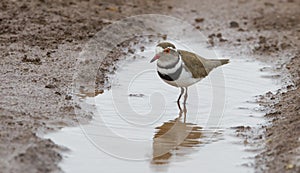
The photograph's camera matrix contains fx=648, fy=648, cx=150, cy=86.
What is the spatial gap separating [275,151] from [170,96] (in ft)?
8.52

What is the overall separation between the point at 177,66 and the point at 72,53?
2429 mm

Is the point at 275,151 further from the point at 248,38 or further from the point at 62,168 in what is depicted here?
the point at 248,38

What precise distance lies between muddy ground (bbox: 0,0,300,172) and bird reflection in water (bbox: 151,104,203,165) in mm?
771

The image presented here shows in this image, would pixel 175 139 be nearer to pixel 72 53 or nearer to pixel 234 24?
pixel 72 53

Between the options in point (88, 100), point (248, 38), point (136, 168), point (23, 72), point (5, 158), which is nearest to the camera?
point (5, 158)

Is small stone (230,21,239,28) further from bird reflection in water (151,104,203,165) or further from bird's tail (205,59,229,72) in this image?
bird reflection in water (151,104,203,165)

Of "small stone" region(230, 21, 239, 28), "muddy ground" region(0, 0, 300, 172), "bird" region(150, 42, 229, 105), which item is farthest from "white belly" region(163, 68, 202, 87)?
"small stone" region(230, 21, 239, 28)

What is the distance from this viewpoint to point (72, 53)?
1005 centimetres

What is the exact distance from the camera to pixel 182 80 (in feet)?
27.2

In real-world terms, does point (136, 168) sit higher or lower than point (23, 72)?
lower

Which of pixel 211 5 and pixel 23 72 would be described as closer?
pixel 23 72

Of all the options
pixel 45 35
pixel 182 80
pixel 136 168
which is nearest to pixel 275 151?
pixel 136 168

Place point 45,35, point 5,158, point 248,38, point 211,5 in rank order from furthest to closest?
point 211,5, point 248,38, point 45,35, point 5,158

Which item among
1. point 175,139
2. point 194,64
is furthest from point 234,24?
point 175,139
